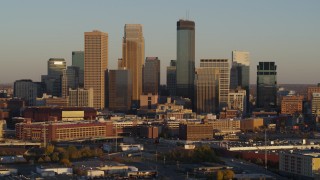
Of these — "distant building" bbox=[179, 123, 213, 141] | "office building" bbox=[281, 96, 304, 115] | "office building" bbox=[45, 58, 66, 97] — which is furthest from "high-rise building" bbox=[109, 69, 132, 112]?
"distant building" bbox=[179, 123, 213, 141]

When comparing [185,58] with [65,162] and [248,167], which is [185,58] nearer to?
[248,167]

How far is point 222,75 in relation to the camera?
327 ft

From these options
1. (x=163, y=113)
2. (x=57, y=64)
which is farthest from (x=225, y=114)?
(x=57, y=64)

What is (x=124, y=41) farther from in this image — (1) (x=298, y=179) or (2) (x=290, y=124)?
(1) (x=298, y=179)

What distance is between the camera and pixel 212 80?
96.9 metres

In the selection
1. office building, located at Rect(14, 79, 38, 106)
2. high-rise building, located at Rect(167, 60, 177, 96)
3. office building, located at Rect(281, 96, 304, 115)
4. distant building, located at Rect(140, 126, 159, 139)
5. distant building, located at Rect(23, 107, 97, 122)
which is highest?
high-rise building, located at Rect(167, 60, 177, 96)

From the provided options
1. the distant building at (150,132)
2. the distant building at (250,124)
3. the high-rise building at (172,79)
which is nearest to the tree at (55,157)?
the distant building at (150,132)

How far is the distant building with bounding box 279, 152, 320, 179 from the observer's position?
41219 millimetres

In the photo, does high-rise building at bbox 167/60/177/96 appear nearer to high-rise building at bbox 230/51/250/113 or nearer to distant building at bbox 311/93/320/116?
high-rise building at bbox 230/51/250/113

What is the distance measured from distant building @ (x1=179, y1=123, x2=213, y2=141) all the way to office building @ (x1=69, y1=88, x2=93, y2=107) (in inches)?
1090

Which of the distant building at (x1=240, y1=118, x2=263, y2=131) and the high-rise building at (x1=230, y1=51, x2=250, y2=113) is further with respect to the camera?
the high-rise building at (x1=230, y1=51, x2=250, y2=113)

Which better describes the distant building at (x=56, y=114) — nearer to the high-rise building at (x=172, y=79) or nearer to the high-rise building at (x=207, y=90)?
the high-rise building at (x=207, y=90)

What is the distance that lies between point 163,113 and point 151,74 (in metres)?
28.4

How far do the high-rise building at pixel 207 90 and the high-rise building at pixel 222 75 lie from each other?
2.07 metres
